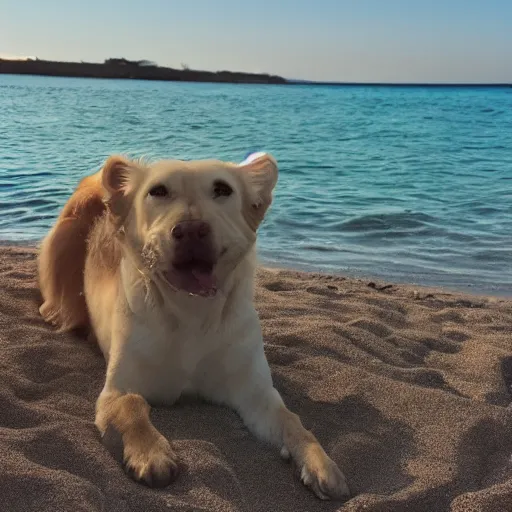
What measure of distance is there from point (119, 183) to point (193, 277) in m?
0.65

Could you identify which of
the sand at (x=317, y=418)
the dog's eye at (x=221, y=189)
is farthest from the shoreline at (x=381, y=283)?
the dog's eye at (x=221, y=189)

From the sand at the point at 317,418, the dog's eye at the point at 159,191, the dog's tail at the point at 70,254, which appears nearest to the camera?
the sand at the point at 317,418

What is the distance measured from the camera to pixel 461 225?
8.58m

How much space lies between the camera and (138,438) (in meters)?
2.56

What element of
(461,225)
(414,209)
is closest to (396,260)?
(461,225)

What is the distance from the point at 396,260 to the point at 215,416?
432 cm

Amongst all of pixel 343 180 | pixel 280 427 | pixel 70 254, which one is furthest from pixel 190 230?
pixel 343 180

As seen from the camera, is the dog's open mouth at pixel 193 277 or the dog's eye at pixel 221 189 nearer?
the dog's open mouth at pixel 193 277

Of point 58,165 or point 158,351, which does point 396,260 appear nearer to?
point 158,351

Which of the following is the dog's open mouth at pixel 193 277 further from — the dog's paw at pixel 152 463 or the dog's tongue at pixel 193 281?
the dog's paw at pixel 152 463

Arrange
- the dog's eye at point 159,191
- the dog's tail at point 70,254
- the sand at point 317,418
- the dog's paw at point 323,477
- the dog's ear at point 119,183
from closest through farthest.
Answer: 1. the sand at point 317,418
2. the dog's paw at point 323,477
3. the dog's eye at point 159,191
4. the dog's ear at point 119,183
5. the dog's tail at point 70,254

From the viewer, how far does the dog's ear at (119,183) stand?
2.93m

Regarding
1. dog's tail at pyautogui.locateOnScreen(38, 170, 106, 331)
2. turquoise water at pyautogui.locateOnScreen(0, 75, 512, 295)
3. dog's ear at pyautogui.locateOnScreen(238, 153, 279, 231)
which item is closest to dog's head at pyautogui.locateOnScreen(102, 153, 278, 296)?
dog's ear at pyautogui.locateOnScreen(238, 153, 279, 231)

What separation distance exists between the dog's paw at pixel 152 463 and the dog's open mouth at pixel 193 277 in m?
0.59
